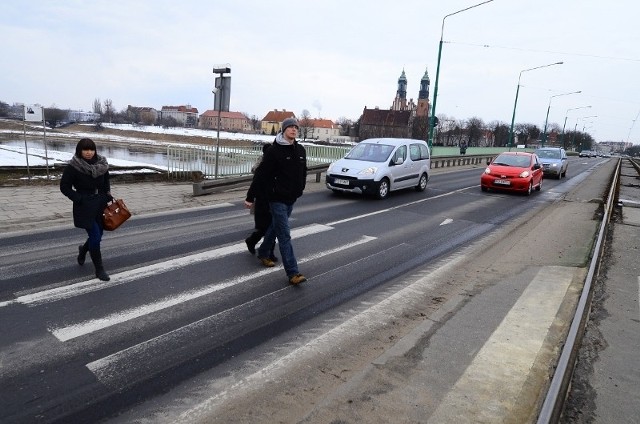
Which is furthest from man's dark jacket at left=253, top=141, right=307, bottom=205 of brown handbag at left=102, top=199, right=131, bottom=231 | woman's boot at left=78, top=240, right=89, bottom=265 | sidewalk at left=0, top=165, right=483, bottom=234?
sidewalk at left=0, top=165, right=483, bottom=234

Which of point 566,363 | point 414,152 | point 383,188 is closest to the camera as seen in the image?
point 566,363

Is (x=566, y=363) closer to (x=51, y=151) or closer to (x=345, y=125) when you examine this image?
(x=51, y=151)

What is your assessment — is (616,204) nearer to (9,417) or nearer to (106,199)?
(106,199)

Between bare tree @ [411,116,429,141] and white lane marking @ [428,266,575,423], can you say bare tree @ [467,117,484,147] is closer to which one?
bare tree @ [411,116,429,141]

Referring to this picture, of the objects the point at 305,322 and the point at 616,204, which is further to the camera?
the point at 616,204

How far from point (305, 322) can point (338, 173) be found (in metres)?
8.85

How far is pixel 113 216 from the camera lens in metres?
5.36

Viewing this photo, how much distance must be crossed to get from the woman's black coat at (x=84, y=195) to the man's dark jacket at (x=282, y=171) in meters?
1.95

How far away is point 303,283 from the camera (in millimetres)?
5465

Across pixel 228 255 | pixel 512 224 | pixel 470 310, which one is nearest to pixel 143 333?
pixel 228 255

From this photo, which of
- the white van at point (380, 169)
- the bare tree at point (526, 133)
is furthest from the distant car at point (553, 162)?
the bare tree at point (526, 133)

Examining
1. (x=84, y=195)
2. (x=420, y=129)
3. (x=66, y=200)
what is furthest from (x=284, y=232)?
(x=420, y=129)

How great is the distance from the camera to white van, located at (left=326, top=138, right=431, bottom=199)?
12.6m

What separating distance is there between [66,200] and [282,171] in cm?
719
